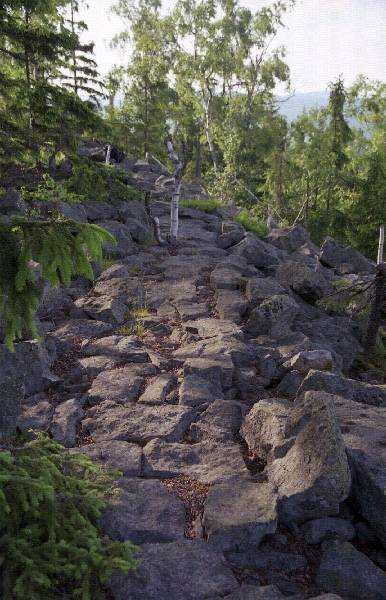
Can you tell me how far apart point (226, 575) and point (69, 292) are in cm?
883

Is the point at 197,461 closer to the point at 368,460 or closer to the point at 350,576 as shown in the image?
the point at 368,460

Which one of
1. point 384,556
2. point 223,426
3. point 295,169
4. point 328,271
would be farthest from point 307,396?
point 295,169

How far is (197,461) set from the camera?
6.27 m

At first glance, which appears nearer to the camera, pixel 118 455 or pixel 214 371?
pixel 118 455

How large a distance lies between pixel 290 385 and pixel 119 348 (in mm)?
3295

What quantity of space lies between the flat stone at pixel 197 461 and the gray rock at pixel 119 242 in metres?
9.82

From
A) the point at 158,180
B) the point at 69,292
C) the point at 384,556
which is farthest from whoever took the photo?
the point at 158,180

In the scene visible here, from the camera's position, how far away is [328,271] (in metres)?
19.3

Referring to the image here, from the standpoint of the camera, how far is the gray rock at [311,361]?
339 inches

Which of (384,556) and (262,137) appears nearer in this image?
(384,556)

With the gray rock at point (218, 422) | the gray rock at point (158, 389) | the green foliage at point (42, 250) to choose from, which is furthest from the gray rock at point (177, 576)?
the gray rock at point (158, 389)

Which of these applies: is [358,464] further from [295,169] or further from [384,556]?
[295,169]

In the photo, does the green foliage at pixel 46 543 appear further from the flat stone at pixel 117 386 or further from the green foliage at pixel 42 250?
the flat stone at pixel 117 386

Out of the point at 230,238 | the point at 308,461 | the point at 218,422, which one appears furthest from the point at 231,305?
the point at 230,238
